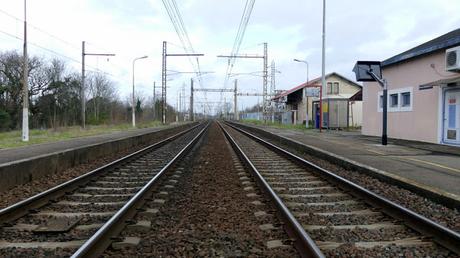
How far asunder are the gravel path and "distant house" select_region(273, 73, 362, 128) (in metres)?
25.3

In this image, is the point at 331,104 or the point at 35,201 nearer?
the point at 35,201

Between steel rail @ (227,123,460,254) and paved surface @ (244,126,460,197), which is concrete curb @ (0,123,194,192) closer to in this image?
steel rail @ (227,123,460,254)

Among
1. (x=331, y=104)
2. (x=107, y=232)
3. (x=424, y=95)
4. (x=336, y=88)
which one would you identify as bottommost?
(x=107, y=232)

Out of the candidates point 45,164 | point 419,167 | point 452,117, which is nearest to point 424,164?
point 419,167

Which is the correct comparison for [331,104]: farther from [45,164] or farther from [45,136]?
[45,164]

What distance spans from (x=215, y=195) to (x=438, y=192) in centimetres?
424

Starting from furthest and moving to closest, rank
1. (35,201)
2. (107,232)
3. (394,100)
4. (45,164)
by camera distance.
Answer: (394,100), (45,164), (35,201), (107,232)

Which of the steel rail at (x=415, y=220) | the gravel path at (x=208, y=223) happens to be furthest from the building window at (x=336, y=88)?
the steel rail at (x=415, y=220)

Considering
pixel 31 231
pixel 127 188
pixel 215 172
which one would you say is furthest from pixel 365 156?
pixel 31 231

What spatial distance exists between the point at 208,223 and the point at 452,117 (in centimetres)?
1550

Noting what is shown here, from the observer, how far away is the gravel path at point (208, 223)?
5.05 m

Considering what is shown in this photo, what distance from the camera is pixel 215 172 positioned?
1222 cm

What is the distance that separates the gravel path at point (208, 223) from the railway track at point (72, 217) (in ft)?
1.18

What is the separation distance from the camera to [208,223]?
21.0 ft
